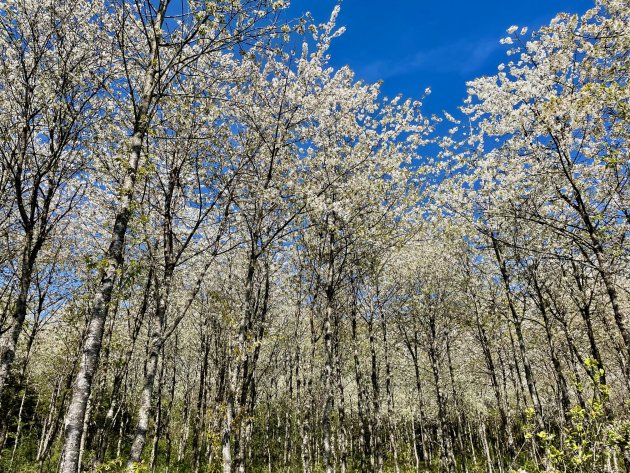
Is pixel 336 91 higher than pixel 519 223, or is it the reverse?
pixel 336 91

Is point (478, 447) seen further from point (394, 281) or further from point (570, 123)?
point (570, 123)

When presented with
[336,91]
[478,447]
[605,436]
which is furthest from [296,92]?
[478,447]

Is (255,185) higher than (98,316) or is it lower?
higher

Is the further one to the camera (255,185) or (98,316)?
(255,185)

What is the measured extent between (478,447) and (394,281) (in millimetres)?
32567

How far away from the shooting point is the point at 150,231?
524 inches

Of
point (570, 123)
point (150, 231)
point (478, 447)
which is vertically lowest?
point (478, 447)

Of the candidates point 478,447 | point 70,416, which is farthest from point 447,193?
point 478,447

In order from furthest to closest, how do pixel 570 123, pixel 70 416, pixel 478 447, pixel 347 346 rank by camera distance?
pixel 478 447
pixel 347 346
pixel 570 123
pixel 70 416

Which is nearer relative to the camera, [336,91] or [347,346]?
[336,91]

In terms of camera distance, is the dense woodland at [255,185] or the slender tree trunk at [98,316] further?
the dense woodland at [255,185]

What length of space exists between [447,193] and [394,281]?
8.38 m

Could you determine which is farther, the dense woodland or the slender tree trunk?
the dense woodland

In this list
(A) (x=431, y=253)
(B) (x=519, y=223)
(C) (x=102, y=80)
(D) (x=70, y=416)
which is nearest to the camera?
(D) (x=70, y=416)
